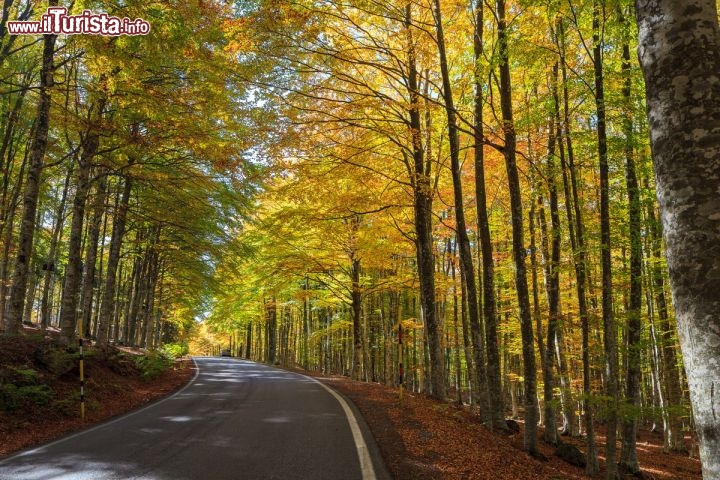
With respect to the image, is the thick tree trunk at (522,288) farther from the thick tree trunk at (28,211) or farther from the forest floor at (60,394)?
the thick tree trunk at (28,211)

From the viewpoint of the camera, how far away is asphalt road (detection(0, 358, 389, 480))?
5039 millimetres

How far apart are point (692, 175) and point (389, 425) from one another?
6861mm

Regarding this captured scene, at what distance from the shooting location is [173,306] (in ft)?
132

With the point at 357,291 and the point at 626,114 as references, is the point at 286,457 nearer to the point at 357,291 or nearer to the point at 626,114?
the point at 626,114

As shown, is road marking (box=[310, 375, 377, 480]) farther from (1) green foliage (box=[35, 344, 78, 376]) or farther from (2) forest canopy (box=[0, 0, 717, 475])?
(1) green foliage (box=[35, 344, 78, 376])

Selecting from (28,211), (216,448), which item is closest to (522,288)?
(216,448)

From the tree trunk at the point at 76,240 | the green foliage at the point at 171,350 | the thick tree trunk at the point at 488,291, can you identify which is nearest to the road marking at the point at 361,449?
the thick tree trunk at the point at 488,291

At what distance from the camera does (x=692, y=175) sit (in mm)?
2084

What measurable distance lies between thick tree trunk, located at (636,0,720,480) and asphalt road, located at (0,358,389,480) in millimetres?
3913

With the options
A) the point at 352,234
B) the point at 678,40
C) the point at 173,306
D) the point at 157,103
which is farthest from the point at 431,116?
the point at 173,306

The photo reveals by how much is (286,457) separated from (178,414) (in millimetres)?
4321

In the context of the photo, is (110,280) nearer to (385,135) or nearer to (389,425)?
(385,135)

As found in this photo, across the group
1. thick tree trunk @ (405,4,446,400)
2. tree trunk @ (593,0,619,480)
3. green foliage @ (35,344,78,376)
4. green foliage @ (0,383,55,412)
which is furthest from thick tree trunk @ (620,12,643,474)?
green foliage @ (35,344,78,376)

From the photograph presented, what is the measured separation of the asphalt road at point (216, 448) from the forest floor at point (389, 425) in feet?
1.52
